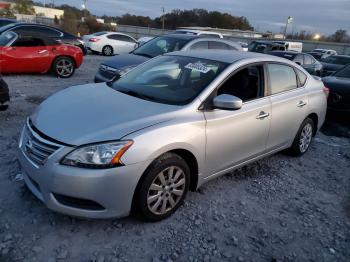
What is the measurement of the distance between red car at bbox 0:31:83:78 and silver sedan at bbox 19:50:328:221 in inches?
245

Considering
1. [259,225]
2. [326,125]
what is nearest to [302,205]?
[259,225]

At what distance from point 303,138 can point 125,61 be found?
4.64m

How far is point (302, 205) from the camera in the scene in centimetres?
405

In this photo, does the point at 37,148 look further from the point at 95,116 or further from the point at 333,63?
the point at 333,63

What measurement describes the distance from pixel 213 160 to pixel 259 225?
2.67 ft

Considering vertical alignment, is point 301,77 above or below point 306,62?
above

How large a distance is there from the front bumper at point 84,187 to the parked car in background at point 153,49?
5148mm

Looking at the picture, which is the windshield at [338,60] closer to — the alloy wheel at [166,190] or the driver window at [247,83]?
the driver window at [247,83]

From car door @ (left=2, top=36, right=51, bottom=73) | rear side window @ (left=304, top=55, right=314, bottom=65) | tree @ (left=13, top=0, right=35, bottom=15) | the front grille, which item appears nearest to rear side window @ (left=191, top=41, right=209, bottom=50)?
car door @ (left=2, top=36, right=51, bottom=73)

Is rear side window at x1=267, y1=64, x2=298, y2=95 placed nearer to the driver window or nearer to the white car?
the driver window

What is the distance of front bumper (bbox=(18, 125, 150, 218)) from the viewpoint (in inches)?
112

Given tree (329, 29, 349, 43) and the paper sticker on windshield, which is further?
tree (329, 29, 349, 43)

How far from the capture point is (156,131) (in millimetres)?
3111

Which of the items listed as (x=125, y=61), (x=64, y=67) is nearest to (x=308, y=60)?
(x=125, y=61)
